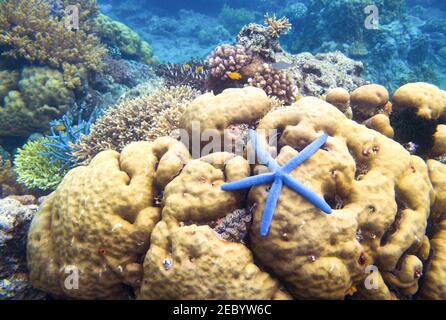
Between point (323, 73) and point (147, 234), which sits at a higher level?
point (323, 73)

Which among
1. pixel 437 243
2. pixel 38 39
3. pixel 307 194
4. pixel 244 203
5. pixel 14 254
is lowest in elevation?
pixel 14 254

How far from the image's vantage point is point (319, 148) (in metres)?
3.19

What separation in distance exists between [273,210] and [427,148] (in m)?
2.95

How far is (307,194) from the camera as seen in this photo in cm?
275

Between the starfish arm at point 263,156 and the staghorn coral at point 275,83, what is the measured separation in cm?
245

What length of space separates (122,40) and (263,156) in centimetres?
1079

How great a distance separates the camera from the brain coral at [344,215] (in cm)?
282

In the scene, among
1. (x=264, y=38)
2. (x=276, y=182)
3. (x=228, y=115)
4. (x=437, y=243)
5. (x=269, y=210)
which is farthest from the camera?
(x=264, y=38)

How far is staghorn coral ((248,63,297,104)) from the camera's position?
5.41 meters

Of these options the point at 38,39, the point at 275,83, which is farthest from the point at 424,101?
the point at 38,39

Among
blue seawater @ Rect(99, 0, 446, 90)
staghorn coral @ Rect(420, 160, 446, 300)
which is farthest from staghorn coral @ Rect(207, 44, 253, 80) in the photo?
blue seawater @ Rect(99, 0, 446, 90)

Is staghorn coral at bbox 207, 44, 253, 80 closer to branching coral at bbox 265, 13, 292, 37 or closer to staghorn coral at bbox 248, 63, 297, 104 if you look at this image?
staghorn coral at bbox 248, 63, 297, 104

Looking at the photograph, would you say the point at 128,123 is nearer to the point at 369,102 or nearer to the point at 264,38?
the point at 264,38
